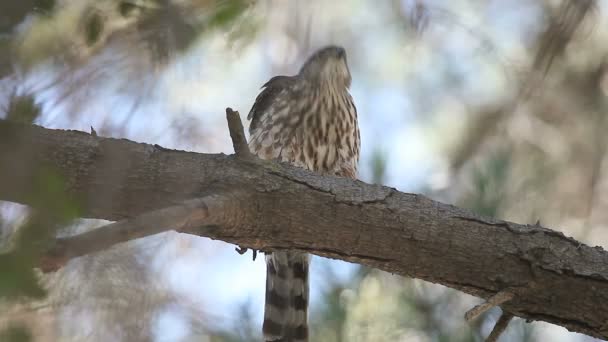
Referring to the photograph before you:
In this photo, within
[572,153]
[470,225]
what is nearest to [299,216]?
[470,225]

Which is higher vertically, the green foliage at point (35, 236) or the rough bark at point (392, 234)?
the rough bark at point (392, 234)

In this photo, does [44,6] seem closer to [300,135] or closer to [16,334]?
[16,334]

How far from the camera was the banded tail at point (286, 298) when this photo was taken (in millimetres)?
4191

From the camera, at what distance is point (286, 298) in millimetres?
4391

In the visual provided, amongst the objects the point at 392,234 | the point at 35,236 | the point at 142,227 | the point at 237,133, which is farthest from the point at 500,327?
the point at 35,236

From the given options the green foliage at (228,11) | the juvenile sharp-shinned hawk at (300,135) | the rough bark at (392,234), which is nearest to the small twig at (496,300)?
the rough bark at (392,234)

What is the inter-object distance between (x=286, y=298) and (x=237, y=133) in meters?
1.99

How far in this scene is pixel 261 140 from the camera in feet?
14.9

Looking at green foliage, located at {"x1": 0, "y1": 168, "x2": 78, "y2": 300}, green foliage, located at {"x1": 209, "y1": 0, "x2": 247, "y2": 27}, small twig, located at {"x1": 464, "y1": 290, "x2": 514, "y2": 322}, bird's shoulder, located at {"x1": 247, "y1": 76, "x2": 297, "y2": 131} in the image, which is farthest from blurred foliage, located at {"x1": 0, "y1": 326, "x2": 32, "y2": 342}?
bird's shoulder, located at {"x1": 247, "y1": 76, "x2": 297, "y2": 131}

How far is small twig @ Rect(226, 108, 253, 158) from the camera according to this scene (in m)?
2.44

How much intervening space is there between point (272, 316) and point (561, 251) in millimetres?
1874

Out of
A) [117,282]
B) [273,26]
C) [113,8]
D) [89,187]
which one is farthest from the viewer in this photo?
[273,26]

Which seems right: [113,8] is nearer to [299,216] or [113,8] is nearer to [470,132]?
[299,216]

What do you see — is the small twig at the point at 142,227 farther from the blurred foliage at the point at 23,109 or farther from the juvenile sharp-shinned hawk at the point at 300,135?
the juvenile sharp-shinned hawk at the point at 300,135
